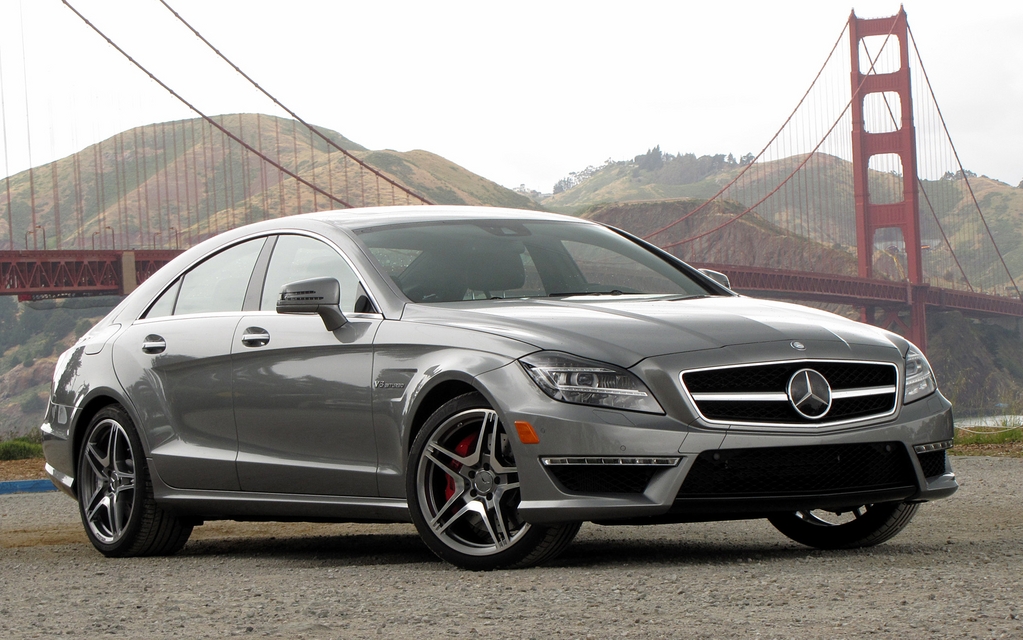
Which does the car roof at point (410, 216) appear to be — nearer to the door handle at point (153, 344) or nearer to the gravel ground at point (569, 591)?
the door handle at point (153, 344)

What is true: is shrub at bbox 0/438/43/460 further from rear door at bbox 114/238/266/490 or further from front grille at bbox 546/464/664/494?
front grille at bbox 546/464/664/494

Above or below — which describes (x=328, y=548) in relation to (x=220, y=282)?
below

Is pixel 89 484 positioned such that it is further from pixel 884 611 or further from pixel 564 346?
pixel 884 611

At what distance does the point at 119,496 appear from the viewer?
241 inches

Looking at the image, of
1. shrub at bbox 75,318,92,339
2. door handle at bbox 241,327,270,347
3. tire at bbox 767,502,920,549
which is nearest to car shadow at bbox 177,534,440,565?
door handle at bbox 241,327,270,347

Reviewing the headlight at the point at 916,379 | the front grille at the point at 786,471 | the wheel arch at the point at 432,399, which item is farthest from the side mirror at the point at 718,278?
the wheel arch at the point at 432,399

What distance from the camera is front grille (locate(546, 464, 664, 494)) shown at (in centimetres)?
422

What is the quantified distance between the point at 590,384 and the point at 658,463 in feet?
1.09

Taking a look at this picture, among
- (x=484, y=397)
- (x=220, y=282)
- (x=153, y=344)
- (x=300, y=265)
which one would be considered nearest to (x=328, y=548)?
(x=153, y=344)

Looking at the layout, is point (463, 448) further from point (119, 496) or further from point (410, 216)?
point (119, 496)

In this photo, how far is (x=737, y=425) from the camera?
4199 mm

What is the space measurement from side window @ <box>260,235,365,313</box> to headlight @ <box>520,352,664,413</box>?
50.3 inches

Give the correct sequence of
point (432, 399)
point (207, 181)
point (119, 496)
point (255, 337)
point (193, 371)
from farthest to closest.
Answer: point (207, 181) → point (119, 496) → point (193, 371) → point (255, 337) → point (432, 399)

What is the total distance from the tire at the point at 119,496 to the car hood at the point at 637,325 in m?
1.89
